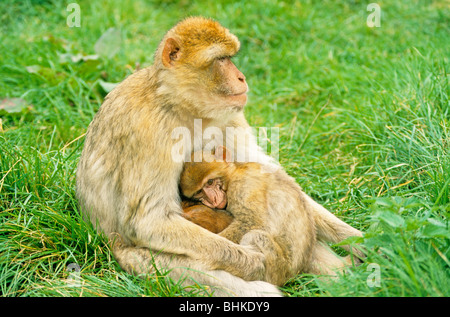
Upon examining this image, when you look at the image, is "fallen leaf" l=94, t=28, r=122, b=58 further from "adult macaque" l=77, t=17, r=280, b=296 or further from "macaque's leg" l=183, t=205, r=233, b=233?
"macaque's leg" l=183, t=205, r=233, b=233

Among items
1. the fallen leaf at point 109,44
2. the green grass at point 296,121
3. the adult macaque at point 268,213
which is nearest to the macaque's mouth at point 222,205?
the adult macaque at point 268,213

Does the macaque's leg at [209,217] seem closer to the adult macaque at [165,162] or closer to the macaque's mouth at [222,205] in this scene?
the macaque's mouth at [222,205]

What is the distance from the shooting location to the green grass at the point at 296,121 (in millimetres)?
3918

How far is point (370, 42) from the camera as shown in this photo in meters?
8.43

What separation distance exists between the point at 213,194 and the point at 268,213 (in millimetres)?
480

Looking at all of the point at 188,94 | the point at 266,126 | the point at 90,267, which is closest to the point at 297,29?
the point at 266,126

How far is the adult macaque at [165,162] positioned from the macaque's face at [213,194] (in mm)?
221

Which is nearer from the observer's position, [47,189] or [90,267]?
[90,267]

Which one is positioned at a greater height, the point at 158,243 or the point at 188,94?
the point at 188,94

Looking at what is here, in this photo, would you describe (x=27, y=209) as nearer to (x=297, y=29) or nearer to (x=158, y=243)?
(x=158, y=243)

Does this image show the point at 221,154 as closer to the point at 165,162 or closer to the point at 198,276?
the point at 165,162

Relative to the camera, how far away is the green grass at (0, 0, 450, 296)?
3.92 meters

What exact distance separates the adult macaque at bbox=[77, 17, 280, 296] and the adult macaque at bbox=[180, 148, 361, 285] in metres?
0.13

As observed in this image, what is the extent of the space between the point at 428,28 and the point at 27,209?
6.39 metres
